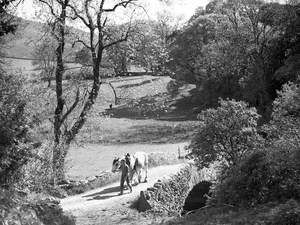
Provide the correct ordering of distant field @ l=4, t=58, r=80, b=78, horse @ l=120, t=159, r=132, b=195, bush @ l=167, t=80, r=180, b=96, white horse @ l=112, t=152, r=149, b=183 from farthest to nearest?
1. bush @ l=167, t=80, r=180, b=96
2. distant field @ l=4, t=58, r=80, b=78
3. white horse @ l=112, t=152, r=149, b=183
4. horse @ l=120, t=159, r=132, b=195

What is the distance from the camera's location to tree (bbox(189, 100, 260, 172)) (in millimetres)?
18484

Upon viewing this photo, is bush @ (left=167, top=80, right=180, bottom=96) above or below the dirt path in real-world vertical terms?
above

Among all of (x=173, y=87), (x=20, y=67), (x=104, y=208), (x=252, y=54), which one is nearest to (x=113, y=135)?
(x=252, y=54)

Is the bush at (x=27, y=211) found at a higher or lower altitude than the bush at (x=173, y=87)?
lower

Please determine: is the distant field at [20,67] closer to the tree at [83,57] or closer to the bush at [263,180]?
the tree at [83,57]

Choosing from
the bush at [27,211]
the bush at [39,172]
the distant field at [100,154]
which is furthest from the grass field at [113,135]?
the bush at [27,211]

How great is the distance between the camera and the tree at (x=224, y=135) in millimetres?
18484

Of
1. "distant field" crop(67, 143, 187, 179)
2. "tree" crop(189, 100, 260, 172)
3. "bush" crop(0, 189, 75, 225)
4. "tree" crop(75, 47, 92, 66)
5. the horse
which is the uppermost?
"tree" crop(75, 47, 92, 66)

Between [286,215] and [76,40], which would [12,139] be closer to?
[286,215]

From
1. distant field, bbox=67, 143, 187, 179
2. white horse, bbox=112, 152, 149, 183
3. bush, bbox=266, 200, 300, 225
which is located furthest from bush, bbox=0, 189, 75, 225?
distant field, bbox=67, 143, 187, 179

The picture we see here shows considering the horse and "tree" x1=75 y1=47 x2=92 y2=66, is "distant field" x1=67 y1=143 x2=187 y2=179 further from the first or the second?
the horse

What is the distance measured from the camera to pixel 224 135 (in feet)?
61.0

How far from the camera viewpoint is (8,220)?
33.7 ft

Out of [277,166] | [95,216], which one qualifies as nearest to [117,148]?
[95,216]
